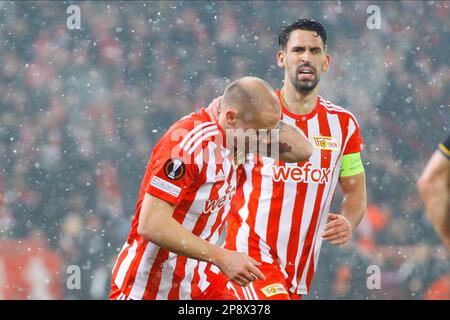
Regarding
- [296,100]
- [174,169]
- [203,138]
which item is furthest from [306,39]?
[174,169]

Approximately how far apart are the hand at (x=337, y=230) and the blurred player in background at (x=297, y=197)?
15 cm

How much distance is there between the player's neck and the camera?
162 inches

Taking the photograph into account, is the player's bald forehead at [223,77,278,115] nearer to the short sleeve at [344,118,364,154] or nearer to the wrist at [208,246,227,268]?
the wrist at [208,246,227,268]

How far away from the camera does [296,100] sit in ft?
13.5

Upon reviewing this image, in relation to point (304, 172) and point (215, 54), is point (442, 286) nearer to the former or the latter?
point (215, 54)

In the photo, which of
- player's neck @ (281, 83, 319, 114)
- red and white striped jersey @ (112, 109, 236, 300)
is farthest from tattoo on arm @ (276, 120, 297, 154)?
player's neck @ (281, 83, 319, 114)

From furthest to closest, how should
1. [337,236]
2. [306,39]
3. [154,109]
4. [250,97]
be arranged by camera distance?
1. [154,109]
2. [306,39]
3. [337,236]
4. [250,97]

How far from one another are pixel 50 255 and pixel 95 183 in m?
0.65

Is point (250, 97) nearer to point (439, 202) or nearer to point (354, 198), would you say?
point (439, 202)

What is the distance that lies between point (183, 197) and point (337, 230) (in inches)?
35.4

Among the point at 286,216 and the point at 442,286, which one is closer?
the point at 286,216

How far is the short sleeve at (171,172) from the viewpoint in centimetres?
296

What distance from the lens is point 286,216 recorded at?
3965 millimetres

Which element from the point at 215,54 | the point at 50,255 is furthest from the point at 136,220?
the point at 215,54
